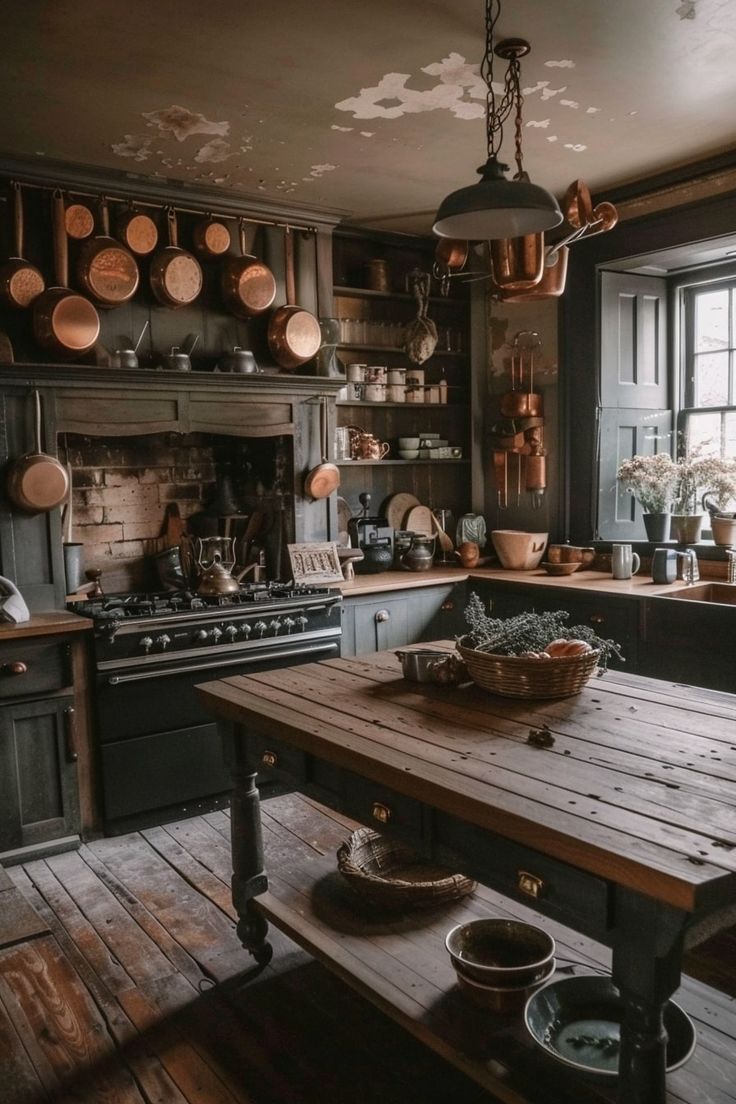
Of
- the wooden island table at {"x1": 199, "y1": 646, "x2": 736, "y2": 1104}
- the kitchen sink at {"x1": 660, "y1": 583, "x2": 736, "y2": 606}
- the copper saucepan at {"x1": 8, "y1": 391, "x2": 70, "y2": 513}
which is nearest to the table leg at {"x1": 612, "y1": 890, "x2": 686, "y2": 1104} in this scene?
the wooden island table at {"x1": 199, "y1": 646, "x2": 736, "y2": 1104}

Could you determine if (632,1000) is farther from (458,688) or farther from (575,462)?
(575,462)

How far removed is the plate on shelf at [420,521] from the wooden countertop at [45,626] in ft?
8.01

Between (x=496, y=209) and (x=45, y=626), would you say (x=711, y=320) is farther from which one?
(x=45, y=626)

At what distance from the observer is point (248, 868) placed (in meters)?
2.78

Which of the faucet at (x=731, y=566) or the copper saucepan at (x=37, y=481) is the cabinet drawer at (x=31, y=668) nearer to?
the copper saucepan at (x=37, y=481)

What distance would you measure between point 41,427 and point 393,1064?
3007 millimetres

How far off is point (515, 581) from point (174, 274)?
2.42 metres

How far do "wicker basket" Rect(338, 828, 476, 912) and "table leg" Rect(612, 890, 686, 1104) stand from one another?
95cm

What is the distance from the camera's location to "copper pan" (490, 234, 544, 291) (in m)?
3.10

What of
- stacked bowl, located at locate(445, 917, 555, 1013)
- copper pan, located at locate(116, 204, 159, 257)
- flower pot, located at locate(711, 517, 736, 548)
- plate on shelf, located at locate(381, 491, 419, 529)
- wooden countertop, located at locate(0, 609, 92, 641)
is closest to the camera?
stacked bowl, located at locate(445, 917, 555, 1013)

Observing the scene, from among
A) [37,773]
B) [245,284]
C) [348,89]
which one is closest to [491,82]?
[348,89]

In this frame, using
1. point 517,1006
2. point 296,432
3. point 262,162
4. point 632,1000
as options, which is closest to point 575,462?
point 296,432

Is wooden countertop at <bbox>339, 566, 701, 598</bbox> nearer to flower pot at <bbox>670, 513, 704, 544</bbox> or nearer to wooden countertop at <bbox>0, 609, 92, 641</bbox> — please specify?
flower pot at <bbox>670, 513, 704, 544</bbox>

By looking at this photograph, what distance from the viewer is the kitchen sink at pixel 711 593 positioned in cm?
441
